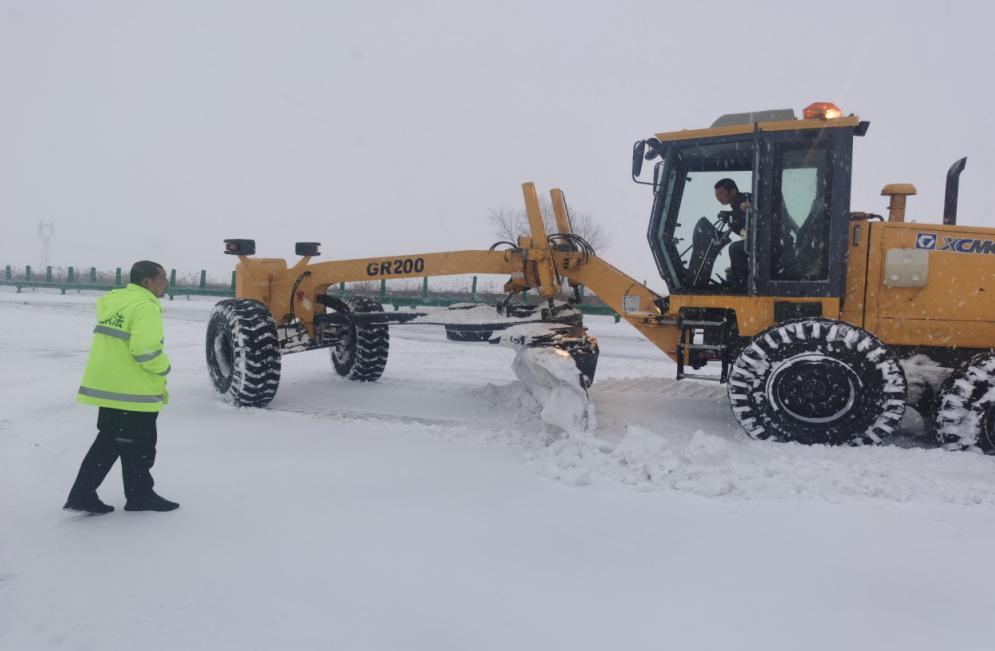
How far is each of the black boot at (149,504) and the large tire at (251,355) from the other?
275cm

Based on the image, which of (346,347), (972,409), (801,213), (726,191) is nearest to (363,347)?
(346,347)

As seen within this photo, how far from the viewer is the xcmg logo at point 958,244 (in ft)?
17.3

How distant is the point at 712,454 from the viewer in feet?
14.6

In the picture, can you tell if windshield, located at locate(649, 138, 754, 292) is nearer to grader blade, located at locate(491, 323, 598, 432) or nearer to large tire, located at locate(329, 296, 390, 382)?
grader blade, located at locate(491, 323, 598, 432)

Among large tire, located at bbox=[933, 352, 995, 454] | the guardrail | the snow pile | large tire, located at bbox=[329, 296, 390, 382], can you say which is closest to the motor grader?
large tire, located at bbox=[933, 352, 995, 454]

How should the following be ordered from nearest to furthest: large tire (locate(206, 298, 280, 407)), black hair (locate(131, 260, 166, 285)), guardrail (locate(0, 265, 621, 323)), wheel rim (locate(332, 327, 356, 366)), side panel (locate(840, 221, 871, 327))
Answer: black hair (locate(131, 260, 166, 285)) < side panel (locate(840, 221, 871, 327)) < large tire (locate(206, 298, 280, 407)) < wheel rim (locate(332, 327, 356, 366)) < guardrail (locate(0, 265, 621, 323))

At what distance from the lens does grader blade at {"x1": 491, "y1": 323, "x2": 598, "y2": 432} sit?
16.3 ft

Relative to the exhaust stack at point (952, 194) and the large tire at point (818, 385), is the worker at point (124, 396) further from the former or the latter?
the exhaust stack at point (952, 194)

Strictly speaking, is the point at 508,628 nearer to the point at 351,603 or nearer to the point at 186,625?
the point at 351,603

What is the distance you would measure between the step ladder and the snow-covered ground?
0.48m

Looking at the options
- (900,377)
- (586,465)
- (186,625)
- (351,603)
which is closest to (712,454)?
(586,465)

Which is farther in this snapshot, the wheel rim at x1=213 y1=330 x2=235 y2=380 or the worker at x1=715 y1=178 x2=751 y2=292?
the wheel rim at x1=213 y1=330 x2=235 y2=380

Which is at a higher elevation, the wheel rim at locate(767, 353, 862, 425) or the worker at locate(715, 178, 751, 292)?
the worker at locate(715, 178, 751, 292)

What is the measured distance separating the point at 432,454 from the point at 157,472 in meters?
1.79
